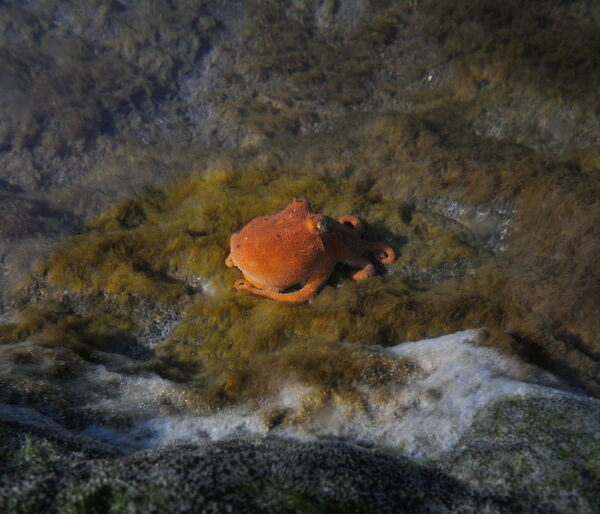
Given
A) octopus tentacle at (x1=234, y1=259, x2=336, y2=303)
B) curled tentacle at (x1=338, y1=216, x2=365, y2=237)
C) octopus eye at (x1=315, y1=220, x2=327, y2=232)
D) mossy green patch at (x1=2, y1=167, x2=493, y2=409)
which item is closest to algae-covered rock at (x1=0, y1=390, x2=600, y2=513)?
mossy green patch at (x1=2, y1=167, x2=493, y2=409)

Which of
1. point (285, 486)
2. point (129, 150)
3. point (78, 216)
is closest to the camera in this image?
point (285, 486)

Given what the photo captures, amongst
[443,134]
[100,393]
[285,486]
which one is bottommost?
[100,393]

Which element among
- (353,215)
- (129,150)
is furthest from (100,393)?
(129,150)

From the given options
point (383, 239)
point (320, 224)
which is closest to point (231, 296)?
point (320, 224)

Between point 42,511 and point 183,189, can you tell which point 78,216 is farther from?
point 42,511

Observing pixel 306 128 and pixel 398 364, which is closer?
pixel 398 364

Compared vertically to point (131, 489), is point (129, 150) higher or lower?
lower

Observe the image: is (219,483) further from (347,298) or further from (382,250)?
(382,250)

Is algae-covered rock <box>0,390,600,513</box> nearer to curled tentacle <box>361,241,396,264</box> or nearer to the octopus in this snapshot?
the octopus
